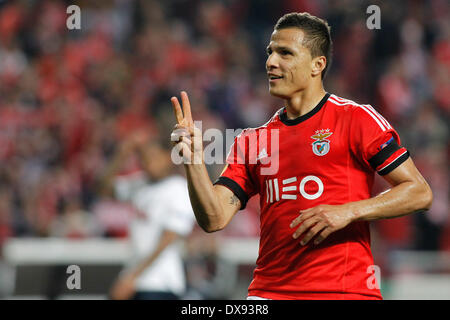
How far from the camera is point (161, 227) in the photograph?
6047 millimetres

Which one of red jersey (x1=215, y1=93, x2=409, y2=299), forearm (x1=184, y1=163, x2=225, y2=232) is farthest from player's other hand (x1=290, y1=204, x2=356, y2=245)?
forearm (x1=184, y1=163, x2=225, y2=232)

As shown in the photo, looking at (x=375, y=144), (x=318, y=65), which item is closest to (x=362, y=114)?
(x=375, y=144)

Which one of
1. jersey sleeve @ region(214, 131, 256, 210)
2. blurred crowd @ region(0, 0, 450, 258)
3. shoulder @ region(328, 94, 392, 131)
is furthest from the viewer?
blurred crowd @ region(0, 0, 450, 258)

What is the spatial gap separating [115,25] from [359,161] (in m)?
9.23

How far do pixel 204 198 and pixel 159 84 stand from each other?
7774mm

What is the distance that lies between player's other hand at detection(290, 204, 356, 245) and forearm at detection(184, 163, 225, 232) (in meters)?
0.44

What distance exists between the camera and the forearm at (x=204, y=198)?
3.60 m

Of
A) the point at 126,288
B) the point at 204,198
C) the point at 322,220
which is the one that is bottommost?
the point at 126,288

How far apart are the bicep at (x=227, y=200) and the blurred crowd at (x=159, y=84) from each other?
5.10 metres

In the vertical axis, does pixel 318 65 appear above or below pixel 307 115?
above

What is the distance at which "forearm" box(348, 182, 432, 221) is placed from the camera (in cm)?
338

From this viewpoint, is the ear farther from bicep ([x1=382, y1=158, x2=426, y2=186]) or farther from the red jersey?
bicep ([x1=382, y1=158, x2=426, y2=186])

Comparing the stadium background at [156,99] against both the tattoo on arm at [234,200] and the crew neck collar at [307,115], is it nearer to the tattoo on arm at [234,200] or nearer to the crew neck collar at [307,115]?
the tattoo on arm at [234,200]

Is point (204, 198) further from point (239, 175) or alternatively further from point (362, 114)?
point (362, 114)
